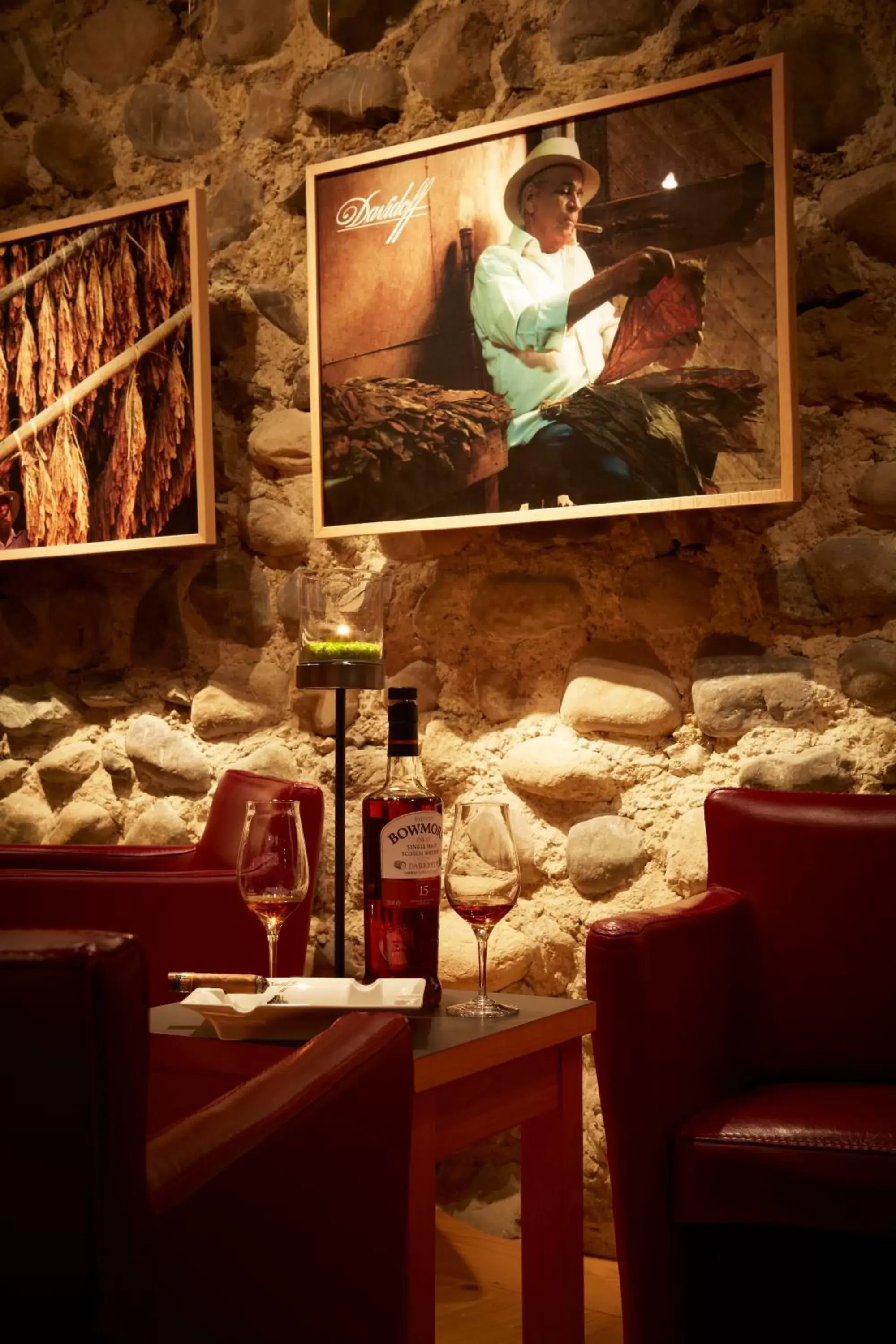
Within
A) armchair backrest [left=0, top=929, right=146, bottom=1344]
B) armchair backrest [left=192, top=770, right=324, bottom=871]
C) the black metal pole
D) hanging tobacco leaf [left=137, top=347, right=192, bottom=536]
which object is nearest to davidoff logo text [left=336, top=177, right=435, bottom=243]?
hanging tobacco leaf [left=137, top=347, right=192, bottom=536]

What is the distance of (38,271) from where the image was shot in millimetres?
2963

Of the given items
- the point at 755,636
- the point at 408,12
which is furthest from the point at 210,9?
the point at 755,636

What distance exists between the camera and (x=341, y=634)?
2529 mm

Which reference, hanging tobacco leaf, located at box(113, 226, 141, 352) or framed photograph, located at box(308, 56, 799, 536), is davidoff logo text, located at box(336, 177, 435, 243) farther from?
hanging tobacco leaf, located at box(113, 226, 141, 352)

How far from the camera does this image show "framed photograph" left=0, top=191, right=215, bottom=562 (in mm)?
2783

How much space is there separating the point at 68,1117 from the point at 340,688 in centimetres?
165

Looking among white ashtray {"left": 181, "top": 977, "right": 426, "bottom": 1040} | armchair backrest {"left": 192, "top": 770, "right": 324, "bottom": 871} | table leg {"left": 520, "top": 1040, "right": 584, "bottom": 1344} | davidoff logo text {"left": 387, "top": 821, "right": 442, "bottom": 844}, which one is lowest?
table leg {"left": 520, "top": 1040, "right": 584, "bottom": 1344}

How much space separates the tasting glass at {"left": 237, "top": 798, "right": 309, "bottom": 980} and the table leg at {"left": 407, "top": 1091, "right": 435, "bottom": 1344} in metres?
0.29

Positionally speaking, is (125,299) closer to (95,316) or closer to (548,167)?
(95,316)

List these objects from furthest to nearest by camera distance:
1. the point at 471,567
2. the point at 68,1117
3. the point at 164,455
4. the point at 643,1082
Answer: the point at 164,455
the point at 471,567
the point at 643,1082
the point at 68,1117

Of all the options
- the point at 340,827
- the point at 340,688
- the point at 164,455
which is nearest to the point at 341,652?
the point at 340,688

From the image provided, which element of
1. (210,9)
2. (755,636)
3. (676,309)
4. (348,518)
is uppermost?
(210,9)

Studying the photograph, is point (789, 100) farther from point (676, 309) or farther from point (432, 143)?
point (432, 143)

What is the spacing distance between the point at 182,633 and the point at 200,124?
109 cm
